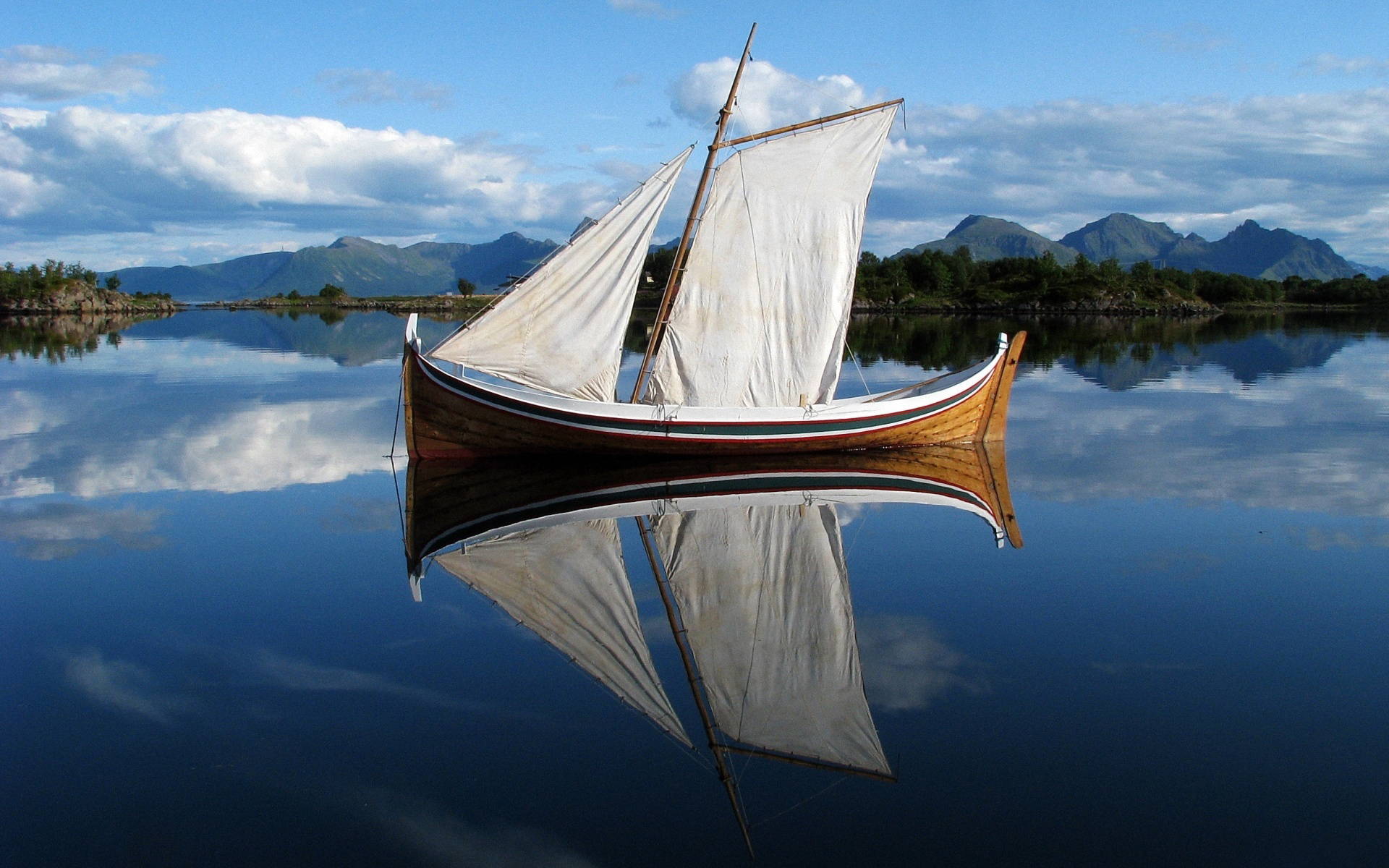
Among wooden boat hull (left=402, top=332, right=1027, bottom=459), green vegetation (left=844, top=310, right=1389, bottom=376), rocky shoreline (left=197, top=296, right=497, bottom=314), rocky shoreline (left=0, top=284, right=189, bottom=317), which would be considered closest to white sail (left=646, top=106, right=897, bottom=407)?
wooden boat hull (left=402, top=332, right=1027, bottom=459)

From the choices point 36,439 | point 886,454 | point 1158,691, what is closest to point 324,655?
point 1158,691

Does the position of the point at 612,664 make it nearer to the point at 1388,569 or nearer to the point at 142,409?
the point at 1388,569

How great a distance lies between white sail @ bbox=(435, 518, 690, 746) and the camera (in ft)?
33.3

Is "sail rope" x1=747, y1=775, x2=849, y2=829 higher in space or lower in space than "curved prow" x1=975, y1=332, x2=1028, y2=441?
lower

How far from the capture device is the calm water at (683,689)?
24.0ft

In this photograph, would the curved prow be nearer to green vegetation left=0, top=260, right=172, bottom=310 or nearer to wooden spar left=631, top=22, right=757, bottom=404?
wooden spar left=631, top=22, right=757, bottom=404

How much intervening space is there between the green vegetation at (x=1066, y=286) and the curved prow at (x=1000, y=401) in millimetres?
104873

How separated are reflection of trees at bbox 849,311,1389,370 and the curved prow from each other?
20.0 metres

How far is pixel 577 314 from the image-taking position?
2162 cm

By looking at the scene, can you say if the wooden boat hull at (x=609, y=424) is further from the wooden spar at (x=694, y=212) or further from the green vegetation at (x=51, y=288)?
the green vegetation at (x=51, y=288)

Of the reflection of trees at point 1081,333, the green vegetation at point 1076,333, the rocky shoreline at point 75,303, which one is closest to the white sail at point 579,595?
the green vegetation at point 1076,333

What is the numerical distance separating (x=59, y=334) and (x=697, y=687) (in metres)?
80.2

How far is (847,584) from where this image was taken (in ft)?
43.0

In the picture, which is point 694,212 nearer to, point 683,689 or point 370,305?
point 683,689
